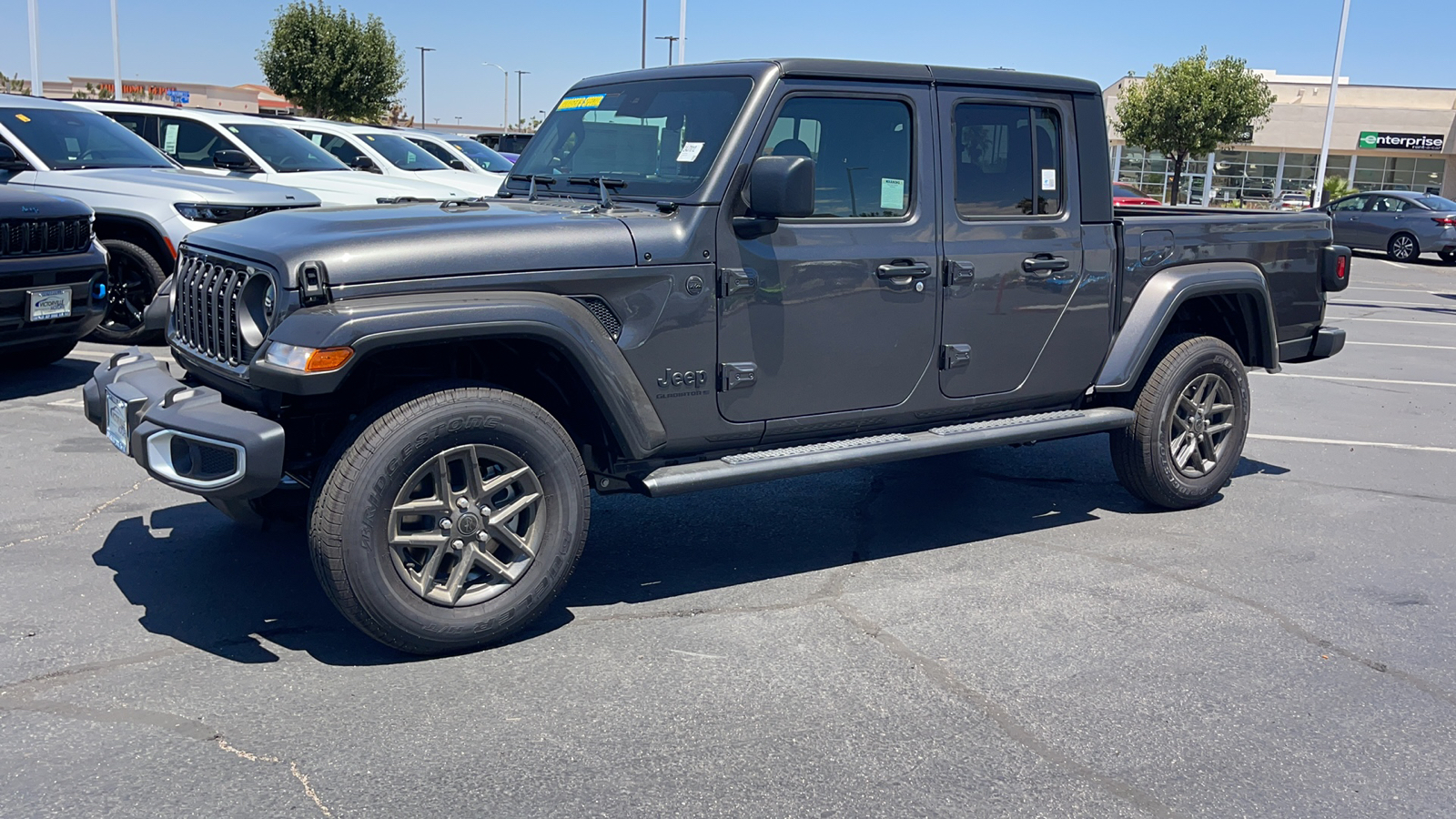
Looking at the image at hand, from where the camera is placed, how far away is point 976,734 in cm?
346

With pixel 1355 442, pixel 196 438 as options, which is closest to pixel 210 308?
pixel 196 438

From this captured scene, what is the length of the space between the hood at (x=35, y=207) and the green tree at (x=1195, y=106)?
35.3m

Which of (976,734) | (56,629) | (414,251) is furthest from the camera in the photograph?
(56,629)

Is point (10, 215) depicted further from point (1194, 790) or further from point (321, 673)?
point (1194, 790)

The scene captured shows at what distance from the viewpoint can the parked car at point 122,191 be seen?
8.51 metres

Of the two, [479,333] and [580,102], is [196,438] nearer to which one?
[479,333]

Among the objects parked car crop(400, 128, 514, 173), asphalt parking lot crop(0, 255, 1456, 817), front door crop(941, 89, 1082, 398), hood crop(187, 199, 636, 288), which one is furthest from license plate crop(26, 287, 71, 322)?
parked car crop(400, 128, 514, 173)

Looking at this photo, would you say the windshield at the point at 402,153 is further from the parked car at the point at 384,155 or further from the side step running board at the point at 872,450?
the side step running board at the point at 872,450

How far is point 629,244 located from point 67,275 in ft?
16.5

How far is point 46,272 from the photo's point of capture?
718cm

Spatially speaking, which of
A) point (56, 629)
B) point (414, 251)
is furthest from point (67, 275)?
point (414, 251)

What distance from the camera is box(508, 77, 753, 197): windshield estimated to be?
4.42 metres

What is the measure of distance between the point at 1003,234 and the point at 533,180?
6.58 feet

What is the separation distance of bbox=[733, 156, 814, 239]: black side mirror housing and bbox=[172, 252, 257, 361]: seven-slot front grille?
5.61ft
